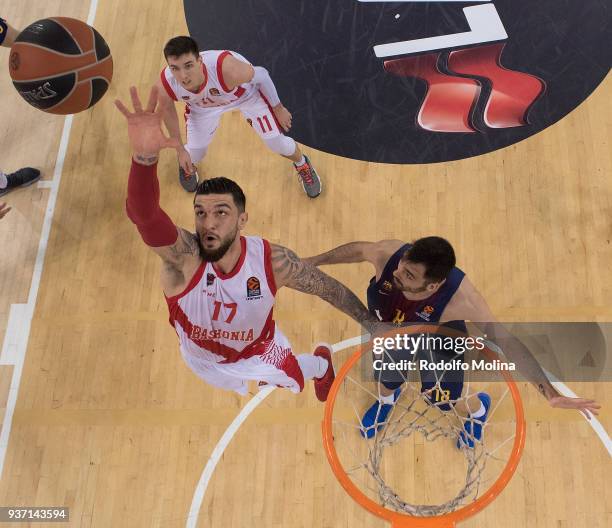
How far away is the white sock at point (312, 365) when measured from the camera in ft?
16.0

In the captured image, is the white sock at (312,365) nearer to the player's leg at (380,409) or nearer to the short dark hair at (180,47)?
the player's leg at (380,409)

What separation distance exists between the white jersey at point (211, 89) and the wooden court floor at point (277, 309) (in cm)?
99

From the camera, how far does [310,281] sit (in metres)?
4.39

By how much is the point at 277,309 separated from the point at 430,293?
188 centimetres

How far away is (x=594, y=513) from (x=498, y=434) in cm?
81

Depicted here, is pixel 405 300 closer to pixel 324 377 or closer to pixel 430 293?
pixel 430 293

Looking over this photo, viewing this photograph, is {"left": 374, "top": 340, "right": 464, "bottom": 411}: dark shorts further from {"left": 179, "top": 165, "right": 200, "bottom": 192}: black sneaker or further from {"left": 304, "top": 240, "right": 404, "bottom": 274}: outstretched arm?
{"left": 179, "top": 165, "right": 200, "bottom": 192}: black sneaker

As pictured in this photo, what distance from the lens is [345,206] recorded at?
6.27 metres

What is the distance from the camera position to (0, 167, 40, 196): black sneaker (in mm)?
6453

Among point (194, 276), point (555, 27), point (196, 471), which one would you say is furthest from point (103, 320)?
point (555, 27)

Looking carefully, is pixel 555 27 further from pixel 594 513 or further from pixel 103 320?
pixel 103 320

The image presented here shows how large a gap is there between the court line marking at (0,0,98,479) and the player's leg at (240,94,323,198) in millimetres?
1988

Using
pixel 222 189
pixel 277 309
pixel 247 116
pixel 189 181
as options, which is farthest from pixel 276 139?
pixel 222 189

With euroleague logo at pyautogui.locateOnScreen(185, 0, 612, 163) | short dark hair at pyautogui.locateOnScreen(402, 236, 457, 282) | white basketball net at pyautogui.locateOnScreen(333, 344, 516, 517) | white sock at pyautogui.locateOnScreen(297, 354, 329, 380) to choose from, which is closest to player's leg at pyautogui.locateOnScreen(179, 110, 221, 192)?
euroleague logo at pyautogui.locateOnScreen(185, 0, 612, 163)
